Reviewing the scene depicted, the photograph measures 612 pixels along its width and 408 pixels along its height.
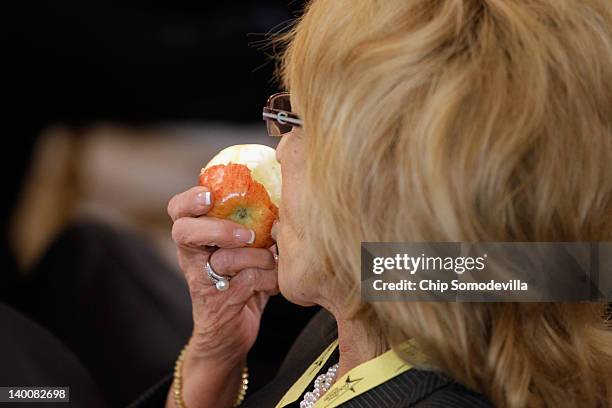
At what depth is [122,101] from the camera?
3812 mm

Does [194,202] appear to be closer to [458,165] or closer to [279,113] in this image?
[279,113]

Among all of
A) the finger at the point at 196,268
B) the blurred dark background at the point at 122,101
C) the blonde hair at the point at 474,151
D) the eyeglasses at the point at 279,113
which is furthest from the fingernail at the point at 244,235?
the blurred dark background at the point at 122,101

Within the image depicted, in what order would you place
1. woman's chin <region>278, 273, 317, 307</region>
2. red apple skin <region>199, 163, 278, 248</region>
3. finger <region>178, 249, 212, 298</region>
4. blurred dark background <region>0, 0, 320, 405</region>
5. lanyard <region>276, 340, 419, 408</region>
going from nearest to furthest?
1. lanyard <region>276, 340, 419, 408</region>
2. woman's chin <region>278, 273, 317, 307</region>
3. red apple skin <region>199, 163, 278, 248</region>
4. finger <region>178, 249, 212, 298</region>
5. blurred dark background <region>0, 0, 320, 405</region>

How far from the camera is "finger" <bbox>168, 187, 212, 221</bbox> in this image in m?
1.49

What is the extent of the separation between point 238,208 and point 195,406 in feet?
1.64

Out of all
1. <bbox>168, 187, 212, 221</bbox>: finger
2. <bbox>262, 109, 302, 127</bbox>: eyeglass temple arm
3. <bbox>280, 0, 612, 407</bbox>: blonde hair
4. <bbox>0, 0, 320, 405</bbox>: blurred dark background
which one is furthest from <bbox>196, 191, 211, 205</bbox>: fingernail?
<bbox>0, 0, 320, 405</bbox>: blurred dark background

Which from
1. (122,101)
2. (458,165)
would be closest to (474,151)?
(458,165)

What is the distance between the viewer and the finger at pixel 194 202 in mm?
1493

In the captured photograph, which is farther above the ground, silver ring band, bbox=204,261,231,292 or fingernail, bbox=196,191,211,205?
fingernail, bbox=196,191,211,205

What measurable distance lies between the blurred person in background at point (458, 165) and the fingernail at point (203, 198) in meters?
0.25

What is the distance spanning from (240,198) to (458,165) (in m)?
0.52

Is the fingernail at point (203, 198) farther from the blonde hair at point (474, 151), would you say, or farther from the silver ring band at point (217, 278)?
the blonde hair at point (474, 151)

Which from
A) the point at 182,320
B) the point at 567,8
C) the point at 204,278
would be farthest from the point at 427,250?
the point at 182,320

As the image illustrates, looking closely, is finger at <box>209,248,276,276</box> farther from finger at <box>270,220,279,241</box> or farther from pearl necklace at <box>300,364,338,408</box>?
pearl necklace at <box>300,364,338,408</box>
